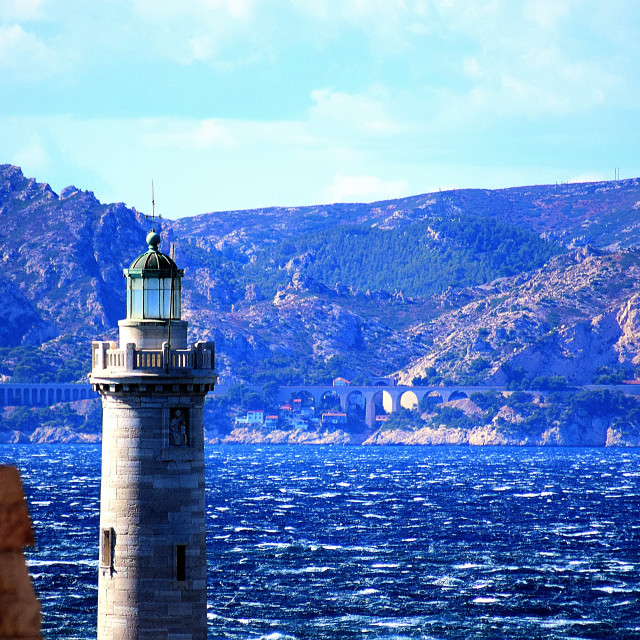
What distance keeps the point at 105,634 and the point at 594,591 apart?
3556 inches

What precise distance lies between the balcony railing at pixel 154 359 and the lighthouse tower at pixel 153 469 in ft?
0.06

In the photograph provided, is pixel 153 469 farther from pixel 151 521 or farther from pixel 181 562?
pixel 181 562

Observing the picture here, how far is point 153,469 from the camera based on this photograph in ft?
84.7

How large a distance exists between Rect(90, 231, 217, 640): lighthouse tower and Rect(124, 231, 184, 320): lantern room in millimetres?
19

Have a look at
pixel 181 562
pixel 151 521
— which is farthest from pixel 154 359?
pixel 181 562

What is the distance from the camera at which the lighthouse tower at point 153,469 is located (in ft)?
82.4

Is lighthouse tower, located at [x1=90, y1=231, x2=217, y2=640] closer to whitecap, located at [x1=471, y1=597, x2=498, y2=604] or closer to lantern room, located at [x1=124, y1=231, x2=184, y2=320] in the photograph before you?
lantern room, located at [x1=124, y1=231, x2=184, y2=320]

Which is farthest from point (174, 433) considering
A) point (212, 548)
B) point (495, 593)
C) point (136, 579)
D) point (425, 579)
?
point (212, 548)

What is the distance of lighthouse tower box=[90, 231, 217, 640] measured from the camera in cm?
2511

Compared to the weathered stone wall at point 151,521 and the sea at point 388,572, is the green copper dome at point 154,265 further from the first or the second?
the sea at point 388,572

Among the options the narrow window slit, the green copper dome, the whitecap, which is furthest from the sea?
the narrow window slit

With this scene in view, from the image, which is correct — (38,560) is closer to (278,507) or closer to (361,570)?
(361,570)

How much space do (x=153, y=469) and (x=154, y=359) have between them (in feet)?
7.05

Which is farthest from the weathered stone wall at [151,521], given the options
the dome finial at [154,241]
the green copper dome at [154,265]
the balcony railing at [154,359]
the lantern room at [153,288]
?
the dome finial at [154,241]
